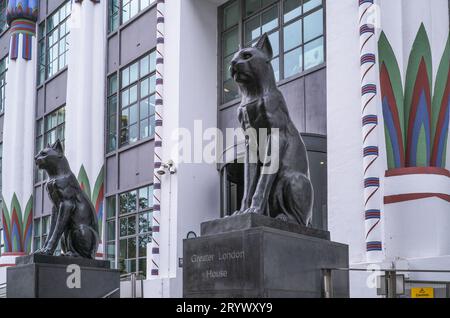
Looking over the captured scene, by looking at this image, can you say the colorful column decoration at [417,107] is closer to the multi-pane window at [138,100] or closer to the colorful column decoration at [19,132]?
the multi-pane window at [138,100]

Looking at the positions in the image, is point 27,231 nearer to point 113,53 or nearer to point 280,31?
point 113,53

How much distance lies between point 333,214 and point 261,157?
275 inches

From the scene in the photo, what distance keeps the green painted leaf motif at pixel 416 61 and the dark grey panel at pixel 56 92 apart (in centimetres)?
1876

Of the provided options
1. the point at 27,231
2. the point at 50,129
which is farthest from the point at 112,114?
the point at 27,231

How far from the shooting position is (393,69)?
16.0 metres

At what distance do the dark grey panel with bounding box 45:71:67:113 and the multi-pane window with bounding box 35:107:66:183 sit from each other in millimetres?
305

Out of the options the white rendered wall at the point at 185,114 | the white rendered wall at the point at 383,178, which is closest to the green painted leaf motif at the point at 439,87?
the white rendered wall at the point at 383,178

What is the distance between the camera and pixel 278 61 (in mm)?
20734

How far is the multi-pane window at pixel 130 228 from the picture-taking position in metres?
24.4

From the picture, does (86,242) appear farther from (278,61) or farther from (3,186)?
(3,186)
